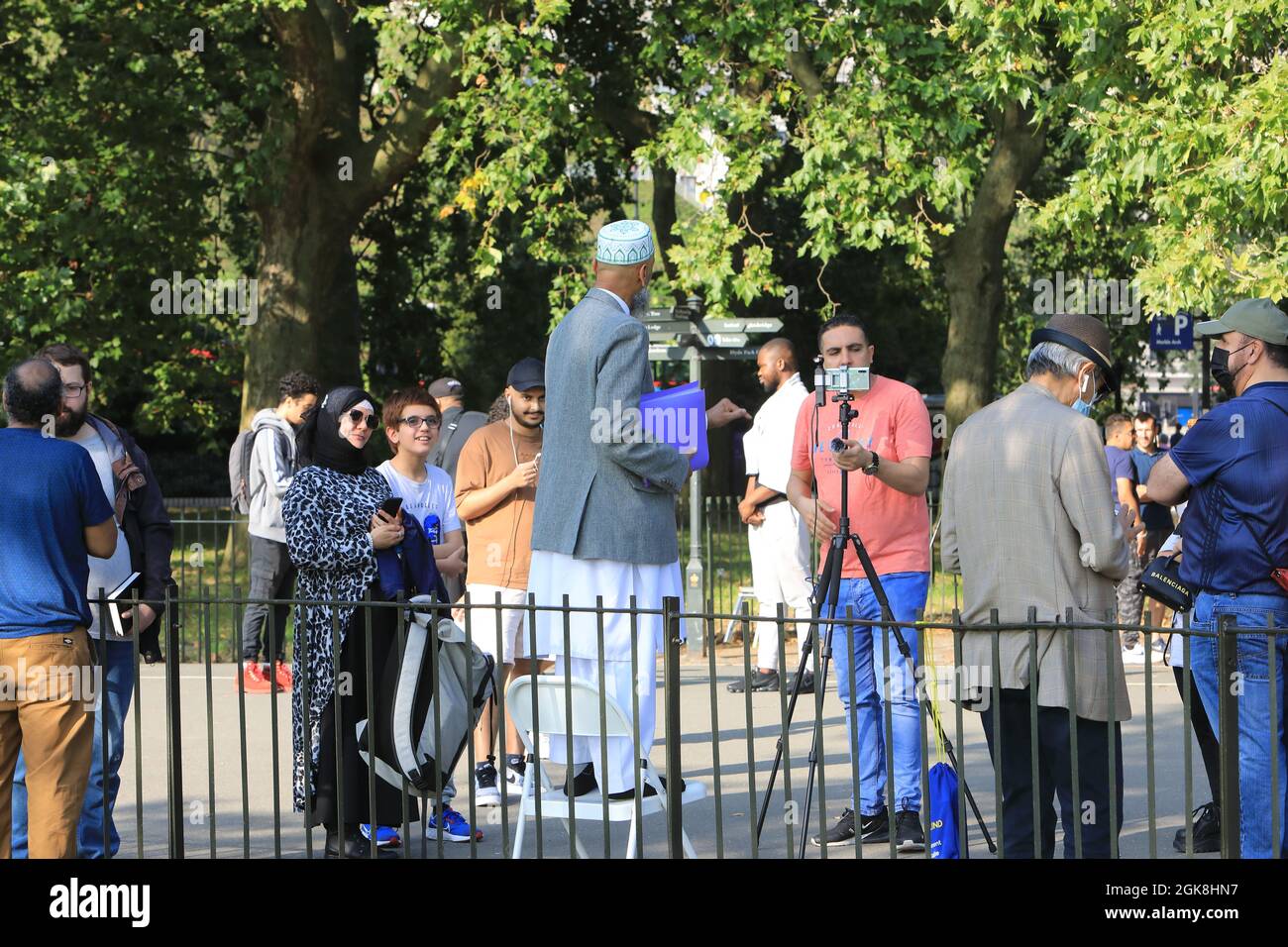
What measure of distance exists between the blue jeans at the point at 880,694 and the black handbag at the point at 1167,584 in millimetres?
1006

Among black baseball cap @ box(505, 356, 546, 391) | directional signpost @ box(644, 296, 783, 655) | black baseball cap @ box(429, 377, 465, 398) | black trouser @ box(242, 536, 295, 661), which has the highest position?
directional signpost @ box(644, 296, 783, 655)

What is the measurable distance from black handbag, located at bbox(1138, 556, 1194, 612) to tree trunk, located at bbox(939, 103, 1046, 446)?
12995 millimetres

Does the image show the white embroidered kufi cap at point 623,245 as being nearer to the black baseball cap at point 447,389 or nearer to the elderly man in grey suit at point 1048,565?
the elderly man in grey suit at point 1048,565

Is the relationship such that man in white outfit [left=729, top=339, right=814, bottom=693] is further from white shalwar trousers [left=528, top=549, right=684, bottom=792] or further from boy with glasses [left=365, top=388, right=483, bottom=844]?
white shalwar trousers [left=528, top=549, right=684, bottom=792]

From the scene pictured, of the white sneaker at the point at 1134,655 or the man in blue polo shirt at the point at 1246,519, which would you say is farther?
the white sneaker at the point at 1134,655

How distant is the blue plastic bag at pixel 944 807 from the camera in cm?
588

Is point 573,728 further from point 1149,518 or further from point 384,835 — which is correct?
point 1149,518

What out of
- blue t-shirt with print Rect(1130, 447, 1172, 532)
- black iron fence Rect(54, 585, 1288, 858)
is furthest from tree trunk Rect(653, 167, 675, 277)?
black iron fence Rect(54, 585, 1288, 858)

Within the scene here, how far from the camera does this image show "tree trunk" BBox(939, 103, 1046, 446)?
19.1 meters

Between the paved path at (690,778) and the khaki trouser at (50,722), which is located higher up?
the khaki trouser at (50,722)

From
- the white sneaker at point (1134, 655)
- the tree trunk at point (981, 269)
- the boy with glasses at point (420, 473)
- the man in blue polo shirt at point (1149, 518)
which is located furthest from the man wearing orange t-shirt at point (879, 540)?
the tree trunk at point (981, 269)

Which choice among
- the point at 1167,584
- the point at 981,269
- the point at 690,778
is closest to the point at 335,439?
the point at 690,778
